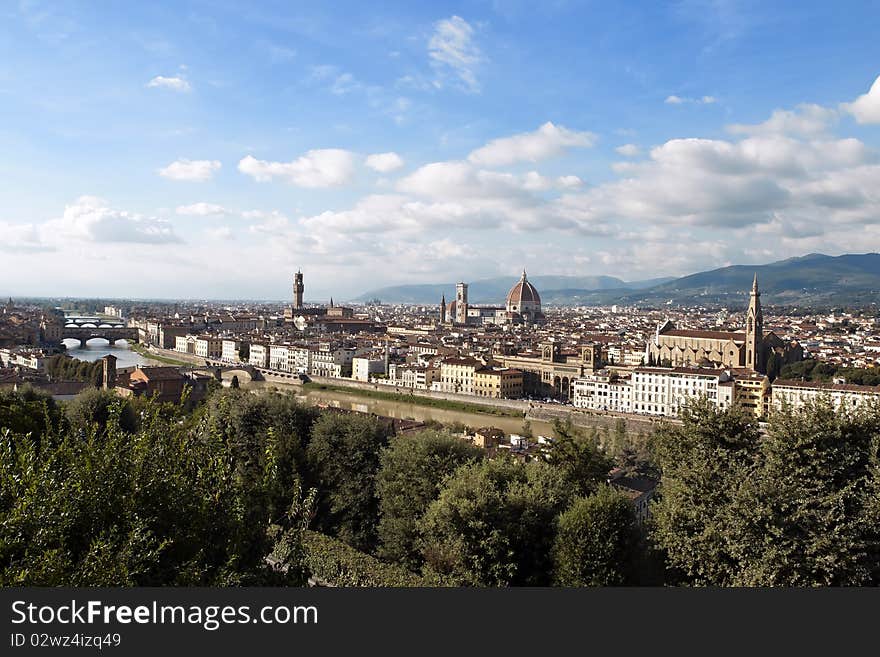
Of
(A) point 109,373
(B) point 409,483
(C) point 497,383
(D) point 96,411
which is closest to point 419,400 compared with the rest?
(C) point 497,383

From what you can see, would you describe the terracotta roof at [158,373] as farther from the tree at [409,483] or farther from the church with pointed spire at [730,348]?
the church with pointed spire at [730,348]

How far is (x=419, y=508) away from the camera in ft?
29.3

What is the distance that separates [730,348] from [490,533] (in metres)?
35.0

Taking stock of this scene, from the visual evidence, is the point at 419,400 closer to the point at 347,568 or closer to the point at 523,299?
the point at 347,568

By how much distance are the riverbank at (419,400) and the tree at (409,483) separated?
1881 cm

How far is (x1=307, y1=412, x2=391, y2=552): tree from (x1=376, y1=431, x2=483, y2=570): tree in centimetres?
35

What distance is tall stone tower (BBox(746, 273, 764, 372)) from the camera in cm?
3466

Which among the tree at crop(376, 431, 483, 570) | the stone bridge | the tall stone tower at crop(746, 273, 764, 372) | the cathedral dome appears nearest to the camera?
the tree at crop(376, 431, 483, 570)

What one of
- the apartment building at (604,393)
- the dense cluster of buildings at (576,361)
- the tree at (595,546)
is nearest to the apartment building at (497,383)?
the dense cluster of buildings at (576,361)

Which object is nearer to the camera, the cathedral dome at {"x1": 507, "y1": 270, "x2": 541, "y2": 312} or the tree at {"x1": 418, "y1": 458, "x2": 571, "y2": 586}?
the tree at {"x1": 418, "y1": 458, "x2": 571, "y2": 586}

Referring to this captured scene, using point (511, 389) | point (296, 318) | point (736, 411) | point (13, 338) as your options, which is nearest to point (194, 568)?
point (736, 411)

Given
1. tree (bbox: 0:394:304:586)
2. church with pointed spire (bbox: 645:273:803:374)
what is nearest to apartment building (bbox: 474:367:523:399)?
church with pointed spire (bbox: 645:273:803:374)

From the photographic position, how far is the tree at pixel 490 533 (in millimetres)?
6434

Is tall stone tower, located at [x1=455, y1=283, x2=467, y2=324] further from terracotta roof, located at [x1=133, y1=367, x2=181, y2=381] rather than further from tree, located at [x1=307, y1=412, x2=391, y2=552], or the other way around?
tree, located at [x1=307, y1=412, x2=391, y2=552]
